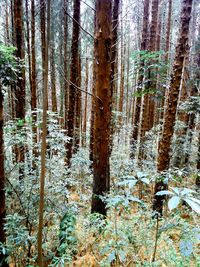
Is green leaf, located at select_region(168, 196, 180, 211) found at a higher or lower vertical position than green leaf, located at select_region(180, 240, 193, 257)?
higher

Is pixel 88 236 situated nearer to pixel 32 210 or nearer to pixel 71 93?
pixel 32 210

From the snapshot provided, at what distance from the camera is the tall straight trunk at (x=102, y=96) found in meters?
3.66

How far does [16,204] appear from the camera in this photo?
4.52 meters

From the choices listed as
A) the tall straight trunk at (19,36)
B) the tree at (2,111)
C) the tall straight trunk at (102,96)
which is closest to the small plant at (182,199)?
the tall straight trunk at (102,96)

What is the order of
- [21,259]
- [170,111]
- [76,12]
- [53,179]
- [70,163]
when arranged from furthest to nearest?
[70,163] → [76,12] → [170,111] → [53,179] → [21,259]

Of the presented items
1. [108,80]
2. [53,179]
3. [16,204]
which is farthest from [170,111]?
[16,204]

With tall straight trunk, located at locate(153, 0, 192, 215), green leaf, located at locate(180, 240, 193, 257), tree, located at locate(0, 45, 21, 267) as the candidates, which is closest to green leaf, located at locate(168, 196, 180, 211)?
green leaf, located at locate(180, 240, 193, 257)

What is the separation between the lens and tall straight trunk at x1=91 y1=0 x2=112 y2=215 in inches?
144

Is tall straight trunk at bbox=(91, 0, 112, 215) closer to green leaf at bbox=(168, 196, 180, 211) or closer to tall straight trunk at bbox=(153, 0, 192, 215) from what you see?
tall straight trunk at bbox=(153, 0, 192, 215)

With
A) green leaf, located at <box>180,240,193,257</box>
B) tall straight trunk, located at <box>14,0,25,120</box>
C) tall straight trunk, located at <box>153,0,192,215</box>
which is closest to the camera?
green leaf, located at <box>180,240,193,257</box>

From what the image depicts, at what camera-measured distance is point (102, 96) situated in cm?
384

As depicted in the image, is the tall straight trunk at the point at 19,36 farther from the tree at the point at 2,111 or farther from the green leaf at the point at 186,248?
the green leaf at the point at 186,248

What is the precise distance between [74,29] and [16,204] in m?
5.15

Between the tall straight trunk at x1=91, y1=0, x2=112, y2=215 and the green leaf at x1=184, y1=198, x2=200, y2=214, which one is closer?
the green leaf at x1=184, y1=198, x2=200, y2=214
